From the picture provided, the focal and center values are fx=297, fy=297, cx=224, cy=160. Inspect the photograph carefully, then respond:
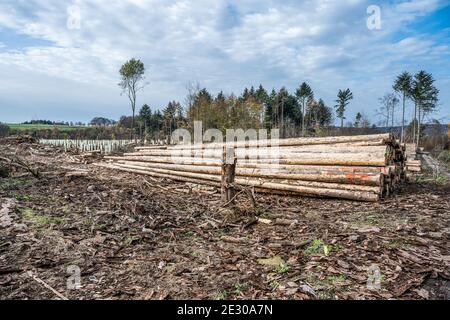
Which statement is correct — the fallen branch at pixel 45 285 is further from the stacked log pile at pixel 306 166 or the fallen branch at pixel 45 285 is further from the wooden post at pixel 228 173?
the stacked log pile at pixel 306 166

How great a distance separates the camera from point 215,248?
4.16m

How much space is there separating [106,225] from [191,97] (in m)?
28.3

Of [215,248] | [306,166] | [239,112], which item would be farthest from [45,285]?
[239,112]

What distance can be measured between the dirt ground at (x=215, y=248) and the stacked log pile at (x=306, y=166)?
1.91 ft

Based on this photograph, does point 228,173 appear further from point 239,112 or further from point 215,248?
point 239,112

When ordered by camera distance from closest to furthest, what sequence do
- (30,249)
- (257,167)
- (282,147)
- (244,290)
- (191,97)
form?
1. (244,290)
2. (30,249)
3. (257,167)
4. (282,147)
5. (191,97)

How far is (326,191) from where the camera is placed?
23.1 feet

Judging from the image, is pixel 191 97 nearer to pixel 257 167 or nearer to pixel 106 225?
pixel 257 167

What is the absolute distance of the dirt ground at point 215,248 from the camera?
3005 millimetres

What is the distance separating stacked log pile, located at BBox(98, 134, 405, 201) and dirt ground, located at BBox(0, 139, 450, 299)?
0.58m

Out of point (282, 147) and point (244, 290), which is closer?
point (244, 290)

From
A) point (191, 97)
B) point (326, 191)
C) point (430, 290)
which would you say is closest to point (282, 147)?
point (326, 191)
